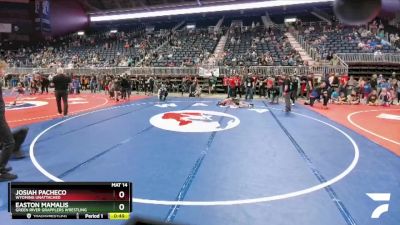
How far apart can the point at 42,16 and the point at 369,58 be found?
103 ft

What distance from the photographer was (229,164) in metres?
5.77

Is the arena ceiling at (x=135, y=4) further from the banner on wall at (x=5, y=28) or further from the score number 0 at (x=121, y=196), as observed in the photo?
the score number 0 at (x=121, y=196)

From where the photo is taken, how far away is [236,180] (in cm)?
496

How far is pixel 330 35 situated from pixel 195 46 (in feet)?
37.7

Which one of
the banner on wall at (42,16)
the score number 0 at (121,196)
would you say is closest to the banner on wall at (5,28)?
the banner on wall at (42,16)

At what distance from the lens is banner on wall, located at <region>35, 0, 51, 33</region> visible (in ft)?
108

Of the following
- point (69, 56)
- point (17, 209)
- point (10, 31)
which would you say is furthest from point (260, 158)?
point (10, 31)

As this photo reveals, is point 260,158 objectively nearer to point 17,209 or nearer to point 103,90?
point 17,209

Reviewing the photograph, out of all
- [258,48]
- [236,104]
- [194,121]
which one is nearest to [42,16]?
[258,48]

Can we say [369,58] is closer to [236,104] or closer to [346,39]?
[346,39]

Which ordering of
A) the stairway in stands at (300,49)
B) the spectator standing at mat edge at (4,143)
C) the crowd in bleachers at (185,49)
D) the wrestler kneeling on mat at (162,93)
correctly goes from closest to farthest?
the spectator standing at mat edge at (4,143) → the wrestler kneeling on mat at (162,93) → the stairway in stands at (300,49) → the crowd in bleachers at (185,49)
